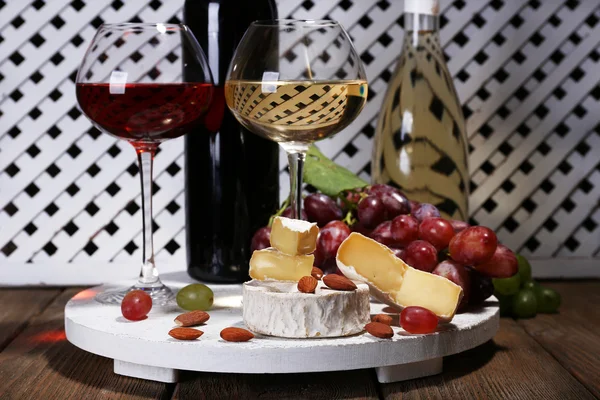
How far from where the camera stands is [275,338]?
73 cm

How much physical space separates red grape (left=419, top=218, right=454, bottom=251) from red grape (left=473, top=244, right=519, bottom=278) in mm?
46

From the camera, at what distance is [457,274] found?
855mm

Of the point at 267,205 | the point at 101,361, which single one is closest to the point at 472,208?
the point at 267,205

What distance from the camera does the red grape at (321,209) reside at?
978 millimetres

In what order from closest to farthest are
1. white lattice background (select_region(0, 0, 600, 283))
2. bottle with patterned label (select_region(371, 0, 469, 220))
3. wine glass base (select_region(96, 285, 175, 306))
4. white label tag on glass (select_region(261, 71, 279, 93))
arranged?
white label tag on glass (select_region(261, 71, 279, 93)) → wine glass base (select_region(96, 285, 175, 306)) → bottle with patterned label (select_region(371, 0, 469, 220)) → white lattice background (select_region(0, 0, 600, 283))

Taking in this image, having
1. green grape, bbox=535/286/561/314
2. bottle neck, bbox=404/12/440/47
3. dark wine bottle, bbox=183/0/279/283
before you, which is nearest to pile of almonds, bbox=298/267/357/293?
dark wine bottle, bbox=183/0/279/283

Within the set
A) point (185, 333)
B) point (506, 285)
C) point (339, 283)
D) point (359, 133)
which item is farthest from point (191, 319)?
point (359, 133)

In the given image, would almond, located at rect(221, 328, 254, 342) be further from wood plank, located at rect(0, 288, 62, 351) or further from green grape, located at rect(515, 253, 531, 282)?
green grape, located at rect(515, 253, 531, 282)

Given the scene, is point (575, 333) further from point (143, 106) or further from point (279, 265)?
point (143, 106)

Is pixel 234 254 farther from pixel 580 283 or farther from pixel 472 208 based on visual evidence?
pixel 580 283

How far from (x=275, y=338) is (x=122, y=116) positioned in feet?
1.02

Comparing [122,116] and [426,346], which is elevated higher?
[122,116]

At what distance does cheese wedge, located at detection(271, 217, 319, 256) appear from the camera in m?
0.73

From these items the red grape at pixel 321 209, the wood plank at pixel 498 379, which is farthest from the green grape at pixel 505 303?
the red grape at pixel 321 209
